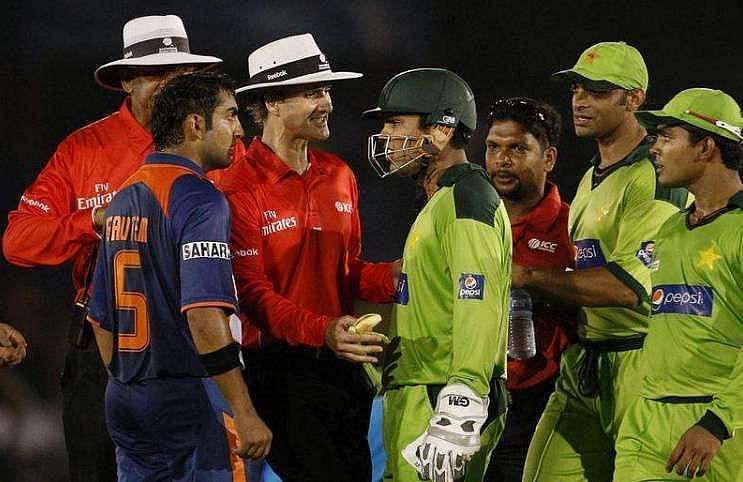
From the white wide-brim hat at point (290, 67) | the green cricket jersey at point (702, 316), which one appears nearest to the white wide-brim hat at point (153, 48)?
the white wide-brim hat at point (290, 67)

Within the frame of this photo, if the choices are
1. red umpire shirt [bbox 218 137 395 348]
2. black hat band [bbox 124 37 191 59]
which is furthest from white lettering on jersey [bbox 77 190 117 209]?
black hat band [bbox 124 37 191 59]

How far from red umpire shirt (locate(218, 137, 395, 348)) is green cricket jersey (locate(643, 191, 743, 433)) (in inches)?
32.7

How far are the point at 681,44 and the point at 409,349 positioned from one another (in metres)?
3.38

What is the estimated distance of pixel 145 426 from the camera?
307cm

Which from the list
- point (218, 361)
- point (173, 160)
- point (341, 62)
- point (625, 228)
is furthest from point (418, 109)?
point (341, 62)

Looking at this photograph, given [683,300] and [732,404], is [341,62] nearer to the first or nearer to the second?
[683,300]

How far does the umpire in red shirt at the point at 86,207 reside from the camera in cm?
372

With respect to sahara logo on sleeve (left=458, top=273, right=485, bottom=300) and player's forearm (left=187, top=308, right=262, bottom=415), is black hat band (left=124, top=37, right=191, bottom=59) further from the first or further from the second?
sahara logo on sleeve (left=458, top=273, right=485, bottom=300)

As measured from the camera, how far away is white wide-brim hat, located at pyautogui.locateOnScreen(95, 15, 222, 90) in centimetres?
384

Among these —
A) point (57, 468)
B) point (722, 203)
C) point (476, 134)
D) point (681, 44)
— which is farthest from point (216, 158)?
point (681, 44)

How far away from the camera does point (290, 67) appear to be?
12.8 ft

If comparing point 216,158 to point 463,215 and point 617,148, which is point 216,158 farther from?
point 617,148

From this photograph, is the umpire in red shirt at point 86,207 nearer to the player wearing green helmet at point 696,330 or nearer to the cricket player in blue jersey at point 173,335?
the cricket player in blue jersey at point 173,335

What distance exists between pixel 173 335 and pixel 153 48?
1.21m
